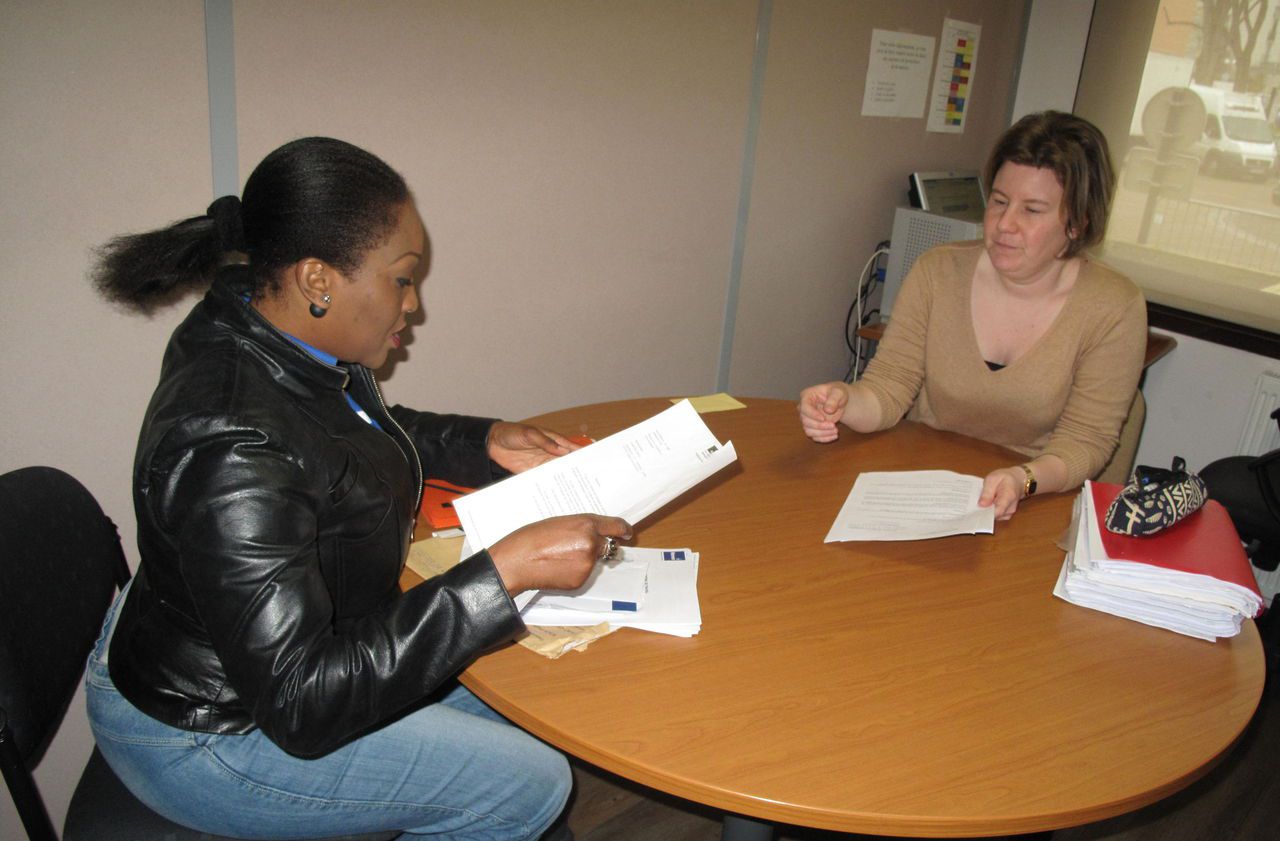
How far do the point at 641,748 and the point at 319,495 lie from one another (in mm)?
469

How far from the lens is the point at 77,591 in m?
1.27

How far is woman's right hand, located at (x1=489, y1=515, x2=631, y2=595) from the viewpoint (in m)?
1.01

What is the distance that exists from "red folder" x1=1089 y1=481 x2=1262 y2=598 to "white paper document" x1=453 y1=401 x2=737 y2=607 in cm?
58

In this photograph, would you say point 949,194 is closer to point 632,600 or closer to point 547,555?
point 632,600

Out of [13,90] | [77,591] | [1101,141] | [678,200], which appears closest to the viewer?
[77,591]

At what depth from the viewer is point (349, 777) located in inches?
43.3

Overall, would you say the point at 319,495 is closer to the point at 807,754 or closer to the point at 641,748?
the point at 641,748

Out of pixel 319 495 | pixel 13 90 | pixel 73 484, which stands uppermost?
Result: pixel 13 90

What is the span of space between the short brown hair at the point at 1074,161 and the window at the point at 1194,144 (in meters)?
1.56

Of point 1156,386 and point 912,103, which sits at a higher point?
point 912,103

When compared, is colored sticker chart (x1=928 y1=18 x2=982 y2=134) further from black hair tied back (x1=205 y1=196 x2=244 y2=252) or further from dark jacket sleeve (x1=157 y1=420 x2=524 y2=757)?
dark jacket sleeve (x1=157 y1=420 x2=524 y2=757)

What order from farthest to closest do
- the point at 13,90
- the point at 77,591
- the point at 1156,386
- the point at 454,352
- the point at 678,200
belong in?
the point at 1156,386
the point at 678,200
the point at 454,352
the point at 13,90
the point at 77,591

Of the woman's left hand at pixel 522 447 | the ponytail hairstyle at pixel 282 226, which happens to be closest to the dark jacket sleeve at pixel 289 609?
the ponytail hairstyle at pixel 282 226

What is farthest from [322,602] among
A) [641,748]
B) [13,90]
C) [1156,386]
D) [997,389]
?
[1156,386]
